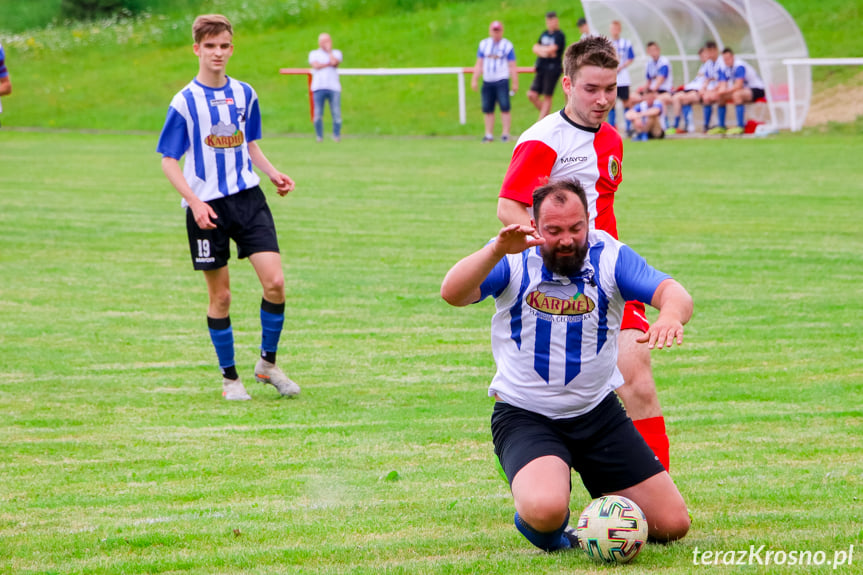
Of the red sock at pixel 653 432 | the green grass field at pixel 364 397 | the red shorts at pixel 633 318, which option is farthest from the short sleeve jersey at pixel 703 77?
the red sock at pixel 653 432

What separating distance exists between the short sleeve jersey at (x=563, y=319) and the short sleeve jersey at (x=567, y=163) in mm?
584

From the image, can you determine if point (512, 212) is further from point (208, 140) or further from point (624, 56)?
point (624, 56)

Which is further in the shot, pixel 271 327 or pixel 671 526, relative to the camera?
pixel 271 327

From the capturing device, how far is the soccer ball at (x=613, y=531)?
14.2 ft

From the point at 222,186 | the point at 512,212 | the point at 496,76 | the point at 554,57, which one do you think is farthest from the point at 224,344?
the point at 554,57

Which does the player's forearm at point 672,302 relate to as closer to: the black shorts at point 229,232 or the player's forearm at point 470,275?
the player's forearm at point 470,275

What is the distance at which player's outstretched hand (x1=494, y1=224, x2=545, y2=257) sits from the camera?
413cm

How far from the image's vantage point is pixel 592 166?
529 centimetres

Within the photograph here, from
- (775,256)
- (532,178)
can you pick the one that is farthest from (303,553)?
(775,256)

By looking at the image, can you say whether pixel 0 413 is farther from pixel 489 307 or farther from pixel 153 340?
pixel 489 307

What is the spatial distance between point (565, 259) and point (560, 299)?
0.18m

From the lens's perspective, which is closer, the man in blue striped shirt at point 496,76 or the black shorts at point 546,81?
the man in blue striped shirt at point 496,76

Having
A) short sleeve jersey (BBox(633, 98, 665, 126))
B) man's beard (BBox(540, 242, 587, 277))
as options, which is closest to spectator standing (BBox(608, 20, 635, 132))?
short sleeve jersey (BBox(633, 98, 665, 126))

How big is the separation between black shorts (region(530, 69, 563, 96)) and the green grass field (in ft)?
34.6
